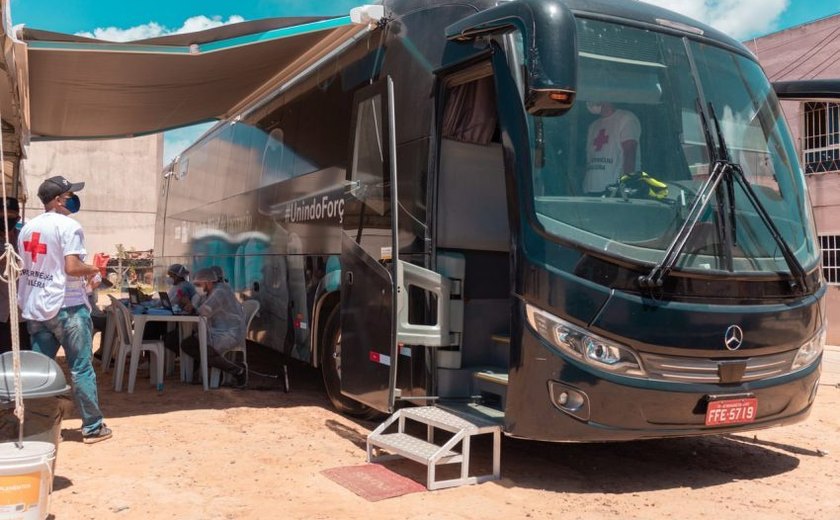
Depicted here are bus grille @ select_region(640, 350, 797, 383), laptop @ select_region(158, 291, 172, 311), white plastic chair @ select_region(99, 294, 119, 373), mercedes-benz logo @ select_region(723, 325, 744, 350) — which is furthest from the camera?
white plastic chair @ select_region(99, 294, 119, 373)

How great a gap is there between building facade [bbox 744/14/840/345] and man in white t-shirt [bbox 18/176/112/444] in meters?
12.9

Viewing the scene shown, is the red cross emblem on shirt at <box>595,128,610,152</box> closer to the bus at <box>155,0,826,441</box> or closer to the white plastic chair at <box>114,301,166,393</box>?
the bus at <box>155,0,826,441</box>

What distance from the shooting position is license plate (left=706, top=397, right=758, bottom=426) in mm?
4754

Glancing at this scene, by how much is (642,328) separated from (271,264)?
526 centimetres

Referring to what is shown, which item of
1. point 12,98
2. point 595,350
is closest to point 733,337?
point 595,350

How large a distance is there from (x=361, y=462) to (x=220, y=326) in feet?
11.3

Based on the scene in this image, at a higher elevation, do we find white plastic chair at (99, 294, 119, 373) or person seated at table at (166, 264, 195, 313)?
person seated at table at (166, 264, 195, 313)

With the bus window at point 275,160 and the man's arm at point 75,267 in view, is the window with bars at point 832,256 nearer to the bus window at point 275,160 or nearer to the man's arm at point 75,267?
the bus window at point 275,160

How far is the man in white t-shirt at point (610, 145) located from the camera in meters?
4.93

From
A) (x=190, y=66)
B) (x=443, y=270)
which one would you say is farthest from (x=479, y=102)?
(x=190, y=66)

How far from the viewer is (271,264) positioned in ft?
29.4

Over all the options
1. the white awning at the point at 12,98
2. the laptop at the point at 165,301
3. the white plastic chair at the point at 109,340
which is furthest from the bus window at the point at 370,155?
the white plastic chair at the point at 109,340

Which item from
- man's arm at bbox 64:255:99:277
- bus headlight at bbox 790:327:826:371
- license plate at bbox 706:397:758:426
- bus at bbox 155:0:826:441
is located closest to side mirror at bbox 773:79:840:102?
bus at bbox 155:0:826:441

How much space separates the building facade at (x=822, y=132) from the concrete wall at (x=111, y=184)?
33.5 meters
